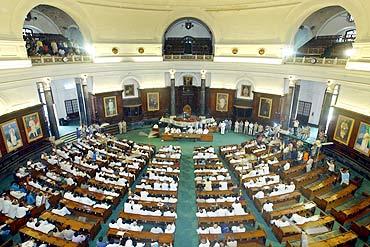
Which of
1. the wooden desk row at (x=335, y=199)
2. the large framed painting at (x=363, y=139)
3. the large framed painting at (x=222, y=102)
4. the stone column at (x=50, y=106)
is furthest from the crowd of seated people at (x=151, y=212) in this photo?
the large framed painting at (x=363, y=139)

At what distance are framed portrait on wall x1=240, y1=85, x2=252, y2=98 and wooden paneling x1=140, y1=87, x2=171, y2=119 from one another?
859 cm

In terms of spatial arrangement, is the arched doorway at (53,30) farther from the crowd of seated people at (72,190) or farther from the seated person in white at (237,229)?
the seated person in white at (237,229)

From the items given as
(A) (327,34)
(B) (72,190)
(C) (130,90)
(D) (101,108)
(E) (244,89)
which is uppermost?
(A) (327,34)

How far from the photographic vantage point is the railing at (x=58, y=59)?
69.2ft

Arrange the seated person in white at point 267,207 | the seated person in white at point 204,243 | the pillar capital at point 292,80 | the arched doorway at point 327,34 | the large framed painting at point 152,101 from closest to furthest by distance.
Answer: the seated person in white at point 204,243
the seated person in white at point 267,207
the pillar capital at point 292,80
the arched doorway at point 327,34
the large framed painting at point 152,101

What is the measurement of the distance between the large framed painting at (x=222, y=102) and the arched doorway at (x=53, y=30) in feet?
52.2

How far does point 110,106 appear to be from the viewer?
27.3 metres

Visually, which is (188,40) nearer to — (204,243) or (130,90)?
(130,90)

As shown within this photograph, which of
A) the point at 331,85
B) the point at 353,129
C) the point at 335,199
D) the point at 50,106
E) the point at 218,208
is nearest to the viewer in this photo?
the point at 218,208

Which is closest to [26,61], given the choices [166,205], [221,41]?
[166,205]

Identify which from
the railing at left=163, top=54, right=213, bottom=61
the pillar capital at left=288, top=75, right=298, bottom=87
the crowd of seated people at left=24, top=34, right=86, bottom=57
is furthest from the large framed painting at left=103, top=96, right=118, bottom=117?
the pillar capital at left=288, top=75, right=298, bottom=87

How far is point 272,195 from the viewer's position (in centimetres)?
1492

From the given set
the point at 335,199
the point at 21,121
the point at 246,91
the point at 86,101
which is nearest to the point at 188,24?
the point at 246,91

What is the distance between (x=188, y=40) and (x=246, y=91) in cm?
1015
